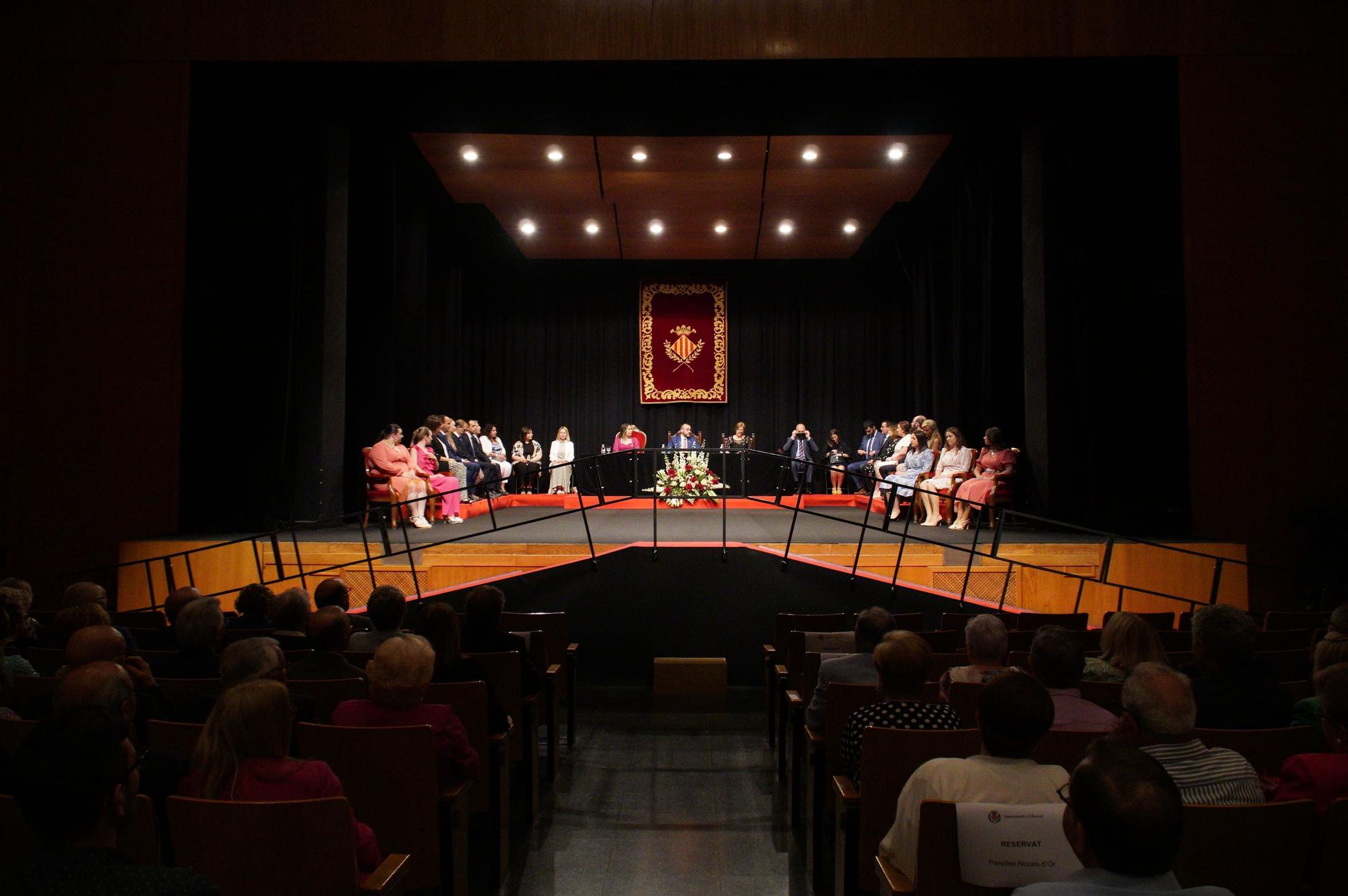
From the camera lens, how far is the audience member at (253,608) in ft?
14.1

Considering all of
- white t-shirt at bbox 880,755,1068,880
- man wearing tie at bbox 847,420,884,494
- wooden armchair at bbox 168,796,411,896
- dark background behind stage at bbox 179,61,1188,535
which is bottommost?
wooden armchair at bbox 168,796,411,896

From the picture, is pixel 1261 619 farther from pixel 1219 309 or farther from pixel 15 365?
pixel 15 365

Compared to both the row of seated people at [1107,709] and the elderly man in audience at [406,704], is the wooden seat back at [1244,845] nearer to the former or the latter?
the row of seated people at [1107,709]

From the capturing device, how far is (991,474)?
9078mm

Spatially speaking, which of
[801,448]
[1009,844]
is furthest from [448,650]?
[801,448]

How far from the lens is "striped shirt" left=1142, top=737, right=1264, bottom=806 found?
1997mm

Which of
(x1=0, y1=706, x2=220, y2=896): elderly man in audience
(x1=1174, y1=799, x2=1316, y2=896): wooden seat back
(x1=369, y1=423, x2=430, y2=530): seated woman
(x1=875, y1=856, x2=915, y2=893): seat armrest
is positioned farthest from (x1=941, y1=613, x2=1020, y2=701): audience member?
(x1=369, y1=423, x2=430, y2=530): seated woman

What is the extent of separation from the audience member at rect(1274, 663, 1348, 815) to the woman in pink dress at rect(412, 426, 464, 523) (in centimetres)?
815

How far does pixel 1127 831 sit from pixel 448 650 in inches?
98.6

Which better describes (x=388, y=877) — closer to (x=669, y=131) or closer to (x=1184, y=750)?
(x=1184, y=750)

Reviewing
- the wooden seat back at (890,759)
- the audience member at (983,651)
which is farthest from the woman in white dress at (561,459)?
the wooden seat back at (890,759)

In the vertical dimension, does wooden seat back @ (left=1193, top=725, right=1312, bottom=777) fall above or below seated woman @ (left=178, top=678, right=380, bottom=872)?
below

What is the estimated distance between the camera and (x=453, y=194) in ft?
43.7

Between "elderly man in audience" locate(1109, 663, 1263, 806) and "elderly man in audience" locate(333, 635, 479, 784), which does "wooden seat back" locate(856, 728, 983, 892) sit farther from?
"elderly man in audience" locate(333, 635, 479, 784)
